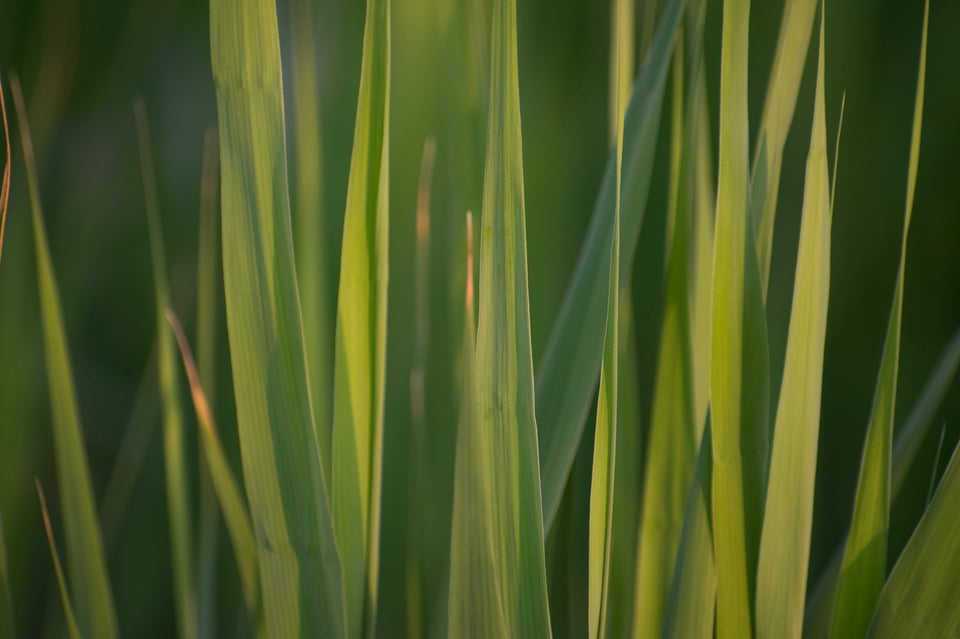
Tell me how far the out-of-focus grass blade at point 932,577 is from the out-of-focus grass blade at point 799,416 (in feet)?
0.14

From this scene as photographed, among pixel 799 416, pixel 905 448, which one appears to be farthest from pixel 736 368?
pixel 905 448

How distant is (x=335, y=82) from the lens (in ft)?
1.57

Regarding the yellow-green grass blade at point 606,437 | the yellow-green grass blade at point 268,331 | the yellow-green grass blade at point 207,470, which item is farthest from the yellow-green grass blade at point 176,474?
the yellow-green grass blade at point 606,437

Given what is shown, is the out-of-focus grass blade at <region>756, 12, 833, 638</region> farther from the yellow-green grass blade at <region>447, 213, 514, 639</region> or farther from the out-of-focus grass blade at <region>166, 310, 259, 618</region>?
the out-of-focus grass blade at <region>166, 310, 259, 618</region>

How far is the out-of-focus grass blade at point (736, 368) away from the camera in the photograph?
12.2 inches

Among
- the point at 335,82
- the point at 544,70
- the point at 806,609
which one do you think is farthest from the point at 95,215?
the point at 806,609

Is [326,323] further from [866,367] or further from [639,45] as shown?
[866,367]

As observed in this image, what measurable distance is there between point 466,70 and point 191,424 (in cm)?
30

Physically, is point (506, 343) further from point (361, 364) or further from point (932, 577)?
point (932, 577)

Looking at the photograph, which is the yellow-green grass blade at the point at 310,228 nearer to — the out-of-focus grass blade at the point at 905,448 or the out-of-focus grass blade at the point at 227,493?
the out-of-focus grass blade at the point at 227,493

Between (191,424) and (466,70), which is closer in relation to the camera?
(466,70)

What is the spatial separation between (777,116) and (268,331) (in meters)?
0.24

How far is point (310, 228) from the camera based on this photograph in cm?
42

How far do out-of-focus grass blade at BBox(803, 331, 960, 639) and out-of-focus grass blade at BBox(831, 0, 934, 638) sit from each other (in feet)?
0.18
